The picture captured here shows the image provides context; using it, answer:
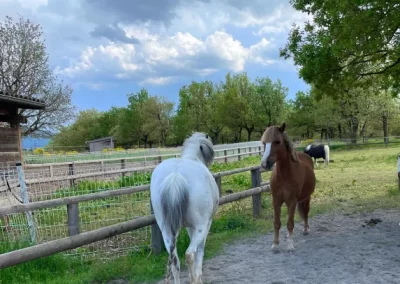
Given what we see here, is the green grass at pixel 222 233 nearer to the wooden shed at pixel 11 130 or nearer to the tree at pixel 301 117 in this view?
the wooden shed at pixel 11 130

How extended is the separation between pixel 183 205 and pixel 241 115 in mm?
45324

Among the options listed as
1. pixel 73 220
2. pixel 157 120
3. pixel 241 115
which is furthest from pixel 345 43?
pixel 157 120

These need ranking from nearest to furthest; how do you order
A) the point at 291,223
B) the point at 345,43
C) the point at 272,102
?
the point at 291,223 → the point at 345,43 → the point at 272,102

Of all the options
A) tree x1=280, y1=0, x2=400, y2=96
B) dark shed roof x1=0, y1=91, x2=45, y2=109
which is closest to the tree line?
tree x1=280, y1=0, x2=400, y2=96

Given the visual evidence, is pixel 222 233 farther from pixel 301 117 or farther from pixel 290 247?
pixel 301 117

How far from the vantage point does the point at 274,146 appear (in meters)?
4.89

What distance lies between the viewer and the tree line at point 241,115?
38.6 m

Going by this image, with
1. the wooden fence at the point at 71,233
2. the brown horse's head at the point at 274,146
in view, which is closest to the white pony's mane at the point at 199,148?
the brown horse's head at the point at 274,146

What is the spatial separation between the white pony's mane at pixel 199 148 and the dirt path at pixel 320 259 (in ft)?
4.29

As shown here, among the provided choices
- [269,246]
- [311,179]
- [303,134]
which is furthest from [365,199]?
[303,134]

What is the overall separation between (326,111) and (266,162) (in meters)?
36.9

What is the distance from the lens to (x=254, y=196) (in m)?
7.26

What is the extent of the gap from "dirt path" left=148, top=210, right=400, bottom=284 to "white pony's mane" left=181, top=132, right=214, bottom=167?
1309mm

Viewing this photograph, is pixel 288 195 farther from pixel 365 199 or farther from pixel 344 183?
pixel 344 183
